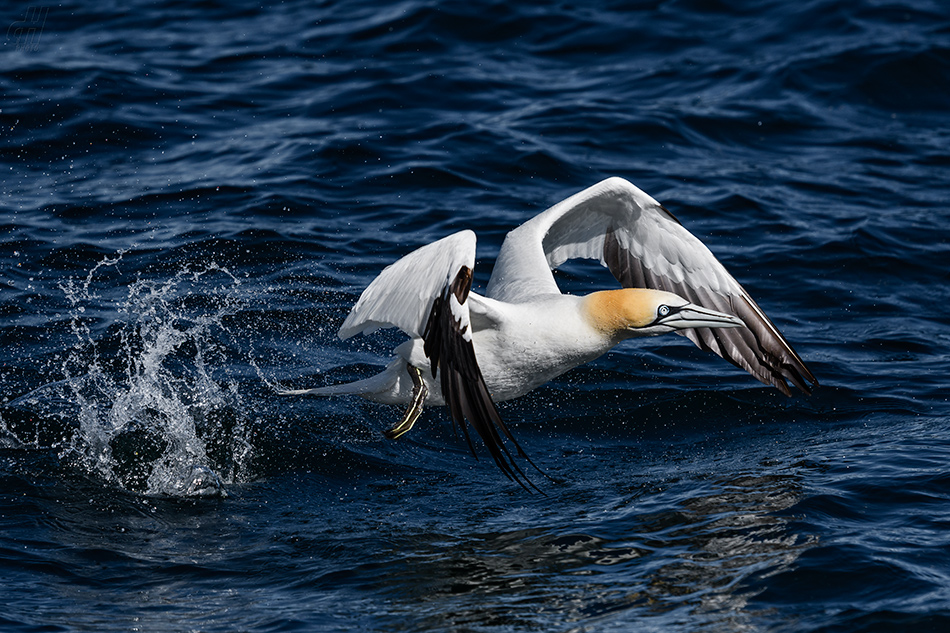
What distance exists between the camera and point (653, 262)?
8398mm

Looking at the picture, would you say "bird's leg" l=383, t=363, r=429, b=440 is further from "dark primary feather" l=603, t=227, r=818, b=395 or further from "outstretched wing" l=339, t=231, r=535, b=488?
"dark primary feather" l=603, t=227, r=818, b=395

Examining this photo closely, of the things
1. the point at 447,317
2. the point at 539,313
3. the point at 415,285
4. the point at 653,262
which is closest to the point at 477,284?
the point at 653,262

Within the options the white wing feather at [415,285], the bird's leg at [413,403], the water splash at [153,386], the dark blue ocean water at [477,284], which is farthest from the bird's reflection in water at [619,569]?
the water splash at [153,386]

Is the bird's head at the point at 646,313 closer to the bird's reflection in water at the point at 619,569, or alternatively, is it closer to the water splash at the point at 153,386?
the bird's reflection in water at the point at 619,569

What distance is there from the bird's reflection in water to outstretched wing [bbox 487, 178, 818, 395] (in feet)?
5.21

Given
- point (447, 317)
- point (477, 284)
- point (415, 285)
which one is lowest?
point (477, 284)

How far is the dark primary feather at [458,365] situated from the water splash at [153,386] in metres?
1.90

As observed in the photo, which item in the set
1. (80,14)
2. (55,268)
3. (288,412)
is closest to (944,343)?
(288,412)

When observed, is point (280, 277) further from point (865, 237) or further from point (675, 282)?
point (865, 237)

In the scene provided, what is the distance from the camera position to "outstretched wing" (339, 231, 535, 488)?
229 inches

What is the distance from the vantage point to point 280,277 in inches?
394

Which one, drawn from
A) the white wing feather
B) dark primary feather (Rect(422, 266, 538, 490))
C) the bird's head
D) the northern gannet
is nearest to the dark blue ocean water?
the northern gannet

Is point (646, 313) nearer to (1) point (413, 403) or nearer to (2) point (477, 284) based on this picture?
(1) point (413, 403)

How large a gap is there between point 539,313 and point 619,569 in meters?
1.59
